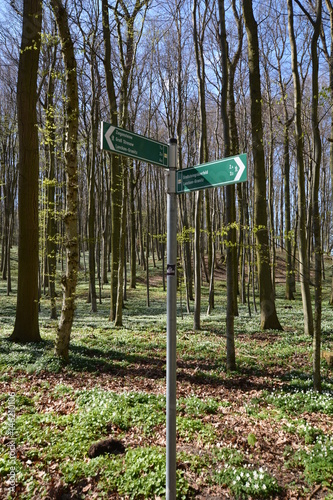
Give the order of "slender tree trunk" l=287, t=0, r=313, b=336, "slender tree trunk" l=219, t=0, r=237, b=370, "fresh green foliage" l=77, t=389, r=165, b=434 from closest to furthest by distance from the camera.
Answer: "fresh green foliage" l=77, t=389, r=165, b=434, "slender tree trunk" l=219, t=0, r=237, b=370, "slender tree trunk" l=287, t=0, r=313, b=336

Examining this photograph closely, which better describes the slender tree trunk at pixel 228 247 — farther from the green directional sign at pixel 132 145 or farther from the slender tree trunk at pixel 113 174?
the slender tree trunk at pixel 113 174

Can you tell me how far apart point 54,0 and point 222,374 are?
910 cm

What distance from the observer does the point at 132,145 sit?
9.53 feet

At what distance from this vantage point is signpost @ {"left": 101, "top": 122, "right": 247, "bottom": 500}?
2.75 meters

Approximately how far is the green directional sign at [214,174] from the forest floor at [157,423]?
313cm

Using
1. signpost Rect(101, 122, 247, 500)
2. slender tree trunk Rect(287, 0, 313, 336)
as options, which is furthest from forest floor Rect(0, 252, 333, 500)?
slender tree trunk Rect(287, 0, 313, 336)

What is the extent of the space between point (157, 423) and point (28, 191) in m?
7.58

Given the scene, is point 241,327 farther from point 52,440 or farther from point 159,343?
point 52,440


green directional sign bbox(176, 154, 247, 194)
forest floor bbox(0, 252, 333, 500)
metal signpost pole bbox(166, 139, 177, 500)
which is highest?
green directional sign bbox(176, 154, 247, 194)

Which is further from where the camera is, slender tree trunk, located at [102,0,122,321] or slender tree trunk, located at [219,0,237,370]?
slender tree trunk, located at [102,0,122,321]

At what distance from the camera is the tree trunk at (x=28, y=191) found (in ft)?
31.7

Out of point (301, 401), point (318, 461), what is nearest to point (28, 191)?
point (301, 401)

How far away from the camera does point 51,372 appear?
7340 millimetres

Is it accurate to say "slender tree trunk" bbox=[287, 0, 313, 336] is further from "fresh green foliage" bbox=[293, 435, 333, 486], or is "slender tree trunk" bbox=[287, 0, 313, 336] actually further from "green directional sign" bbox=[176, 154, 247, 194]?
"green directional sign" bbox=[176, 154, 247, 194]
